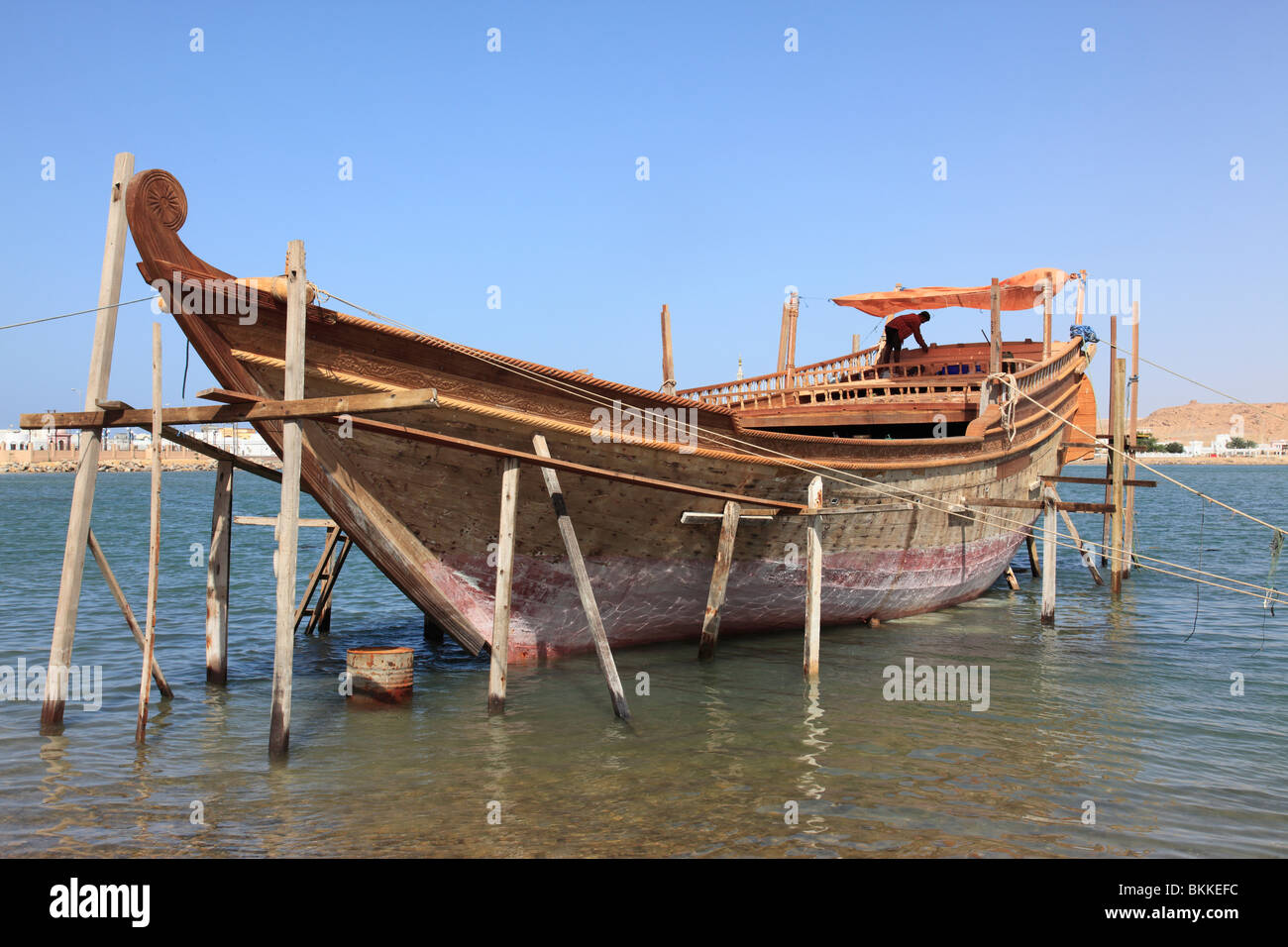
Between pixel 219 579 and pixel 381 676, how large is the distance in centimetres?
203

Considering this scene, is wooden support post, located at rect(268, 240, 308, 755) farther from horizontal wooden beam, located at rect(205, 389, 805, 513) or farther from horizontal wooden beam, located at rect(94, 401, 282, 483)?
horizontal wooden beam, located at rect(94, 401, 282, 483)

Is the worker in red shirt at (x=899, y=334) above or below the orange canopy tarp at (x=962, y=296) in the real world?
below

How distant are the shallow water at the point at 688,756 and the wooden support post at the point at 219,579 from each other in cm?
38

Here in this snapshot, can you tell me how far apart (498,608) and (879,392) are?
32.4 feet

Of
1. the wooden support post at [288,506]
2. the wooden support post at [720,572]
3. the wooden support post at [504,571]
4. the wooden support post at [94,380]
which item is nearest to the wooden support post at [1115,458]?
the wooden support post at [720,572]

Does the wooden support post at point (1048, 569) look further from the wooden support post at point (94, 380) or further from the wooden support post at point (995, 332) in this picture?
the wooden support post at point (94, 380)

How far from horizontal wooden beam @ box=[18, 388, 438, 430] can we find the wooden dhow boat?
447 millimetres

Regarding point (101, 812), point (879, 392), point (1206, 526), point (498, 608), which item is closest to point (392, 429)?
point (498, 608)

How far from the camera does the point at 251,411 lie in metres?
7.73

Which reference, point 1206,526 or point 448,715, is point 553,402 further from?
point 1206,526

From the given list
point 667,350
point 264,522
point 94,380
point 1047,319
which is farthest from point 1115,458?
point 94,380

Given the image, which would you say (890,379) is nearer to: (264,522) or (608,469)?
(608,469)

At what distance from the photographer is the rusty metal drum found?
9531 millimetres

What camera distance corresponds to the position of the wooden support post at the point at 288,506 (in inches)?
292
